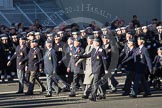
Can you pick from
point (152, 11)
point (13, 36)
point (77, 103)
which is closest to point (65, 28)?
point (13, 36)

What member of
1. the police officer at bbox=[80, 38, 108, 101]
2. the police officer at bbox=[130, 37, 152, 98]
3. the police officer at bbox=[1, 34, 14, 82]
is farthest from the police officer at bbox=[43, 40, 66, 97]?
the police officer at bbox=[1, 34, 14, 82]

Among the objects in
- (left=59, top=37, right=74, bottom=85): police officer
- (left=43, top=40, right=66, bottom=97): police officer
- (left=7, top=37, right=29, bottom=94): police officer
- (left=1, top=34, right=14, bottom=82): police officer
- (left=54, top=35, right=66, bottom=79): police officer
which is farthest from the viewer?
(left=1, top=34, right=14, bottom=82): police officer

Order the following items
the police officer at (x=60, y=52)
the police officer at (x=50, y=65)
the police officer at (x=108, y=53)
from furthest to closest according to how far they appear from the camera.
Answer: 1. the police officer at (x=60, y=52)
2. the police officer at (x=50, y=65)
3. the police officer at (x=108, y=53)

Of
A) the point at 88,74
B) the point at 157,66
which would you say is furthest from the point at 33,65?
the point at 157,66

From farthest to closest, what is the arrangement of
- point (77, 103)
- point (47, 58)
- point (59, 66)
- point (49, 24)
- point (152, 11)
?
point (152, 11) < point (49, 24) < point (59, 66) < point (47, 58) < point (77, 103)

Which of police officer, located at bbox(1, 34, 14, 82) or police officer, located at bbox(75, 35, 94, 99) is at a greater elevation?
police officer, located at bbox(1, 34, 14, 82)

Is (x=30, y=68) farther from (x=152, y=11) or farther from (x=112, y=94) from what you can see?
(x=152, y=11)

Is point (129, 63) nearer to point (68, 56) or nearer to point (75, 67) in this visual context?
point (75, 67)

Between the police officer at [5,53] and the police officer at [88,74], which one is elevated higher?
the police officer at [5,53]

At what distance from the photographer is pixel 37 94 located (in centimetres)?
1725

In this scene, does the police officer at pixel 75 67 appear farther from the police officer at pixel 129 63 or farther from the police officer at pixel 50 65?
the police officer at pixel 129 63

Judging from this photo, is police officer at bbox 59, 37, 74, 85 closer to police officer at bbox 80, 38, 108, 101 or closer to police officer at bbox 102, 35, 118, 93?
police officer at bbox 102, 35, 118, 93

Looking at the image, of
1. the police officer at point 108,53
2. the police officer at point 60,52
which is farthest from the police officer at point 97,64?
the police officer at point 60,52

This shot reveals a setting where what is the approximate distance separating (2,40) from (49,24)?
8.00 metres
